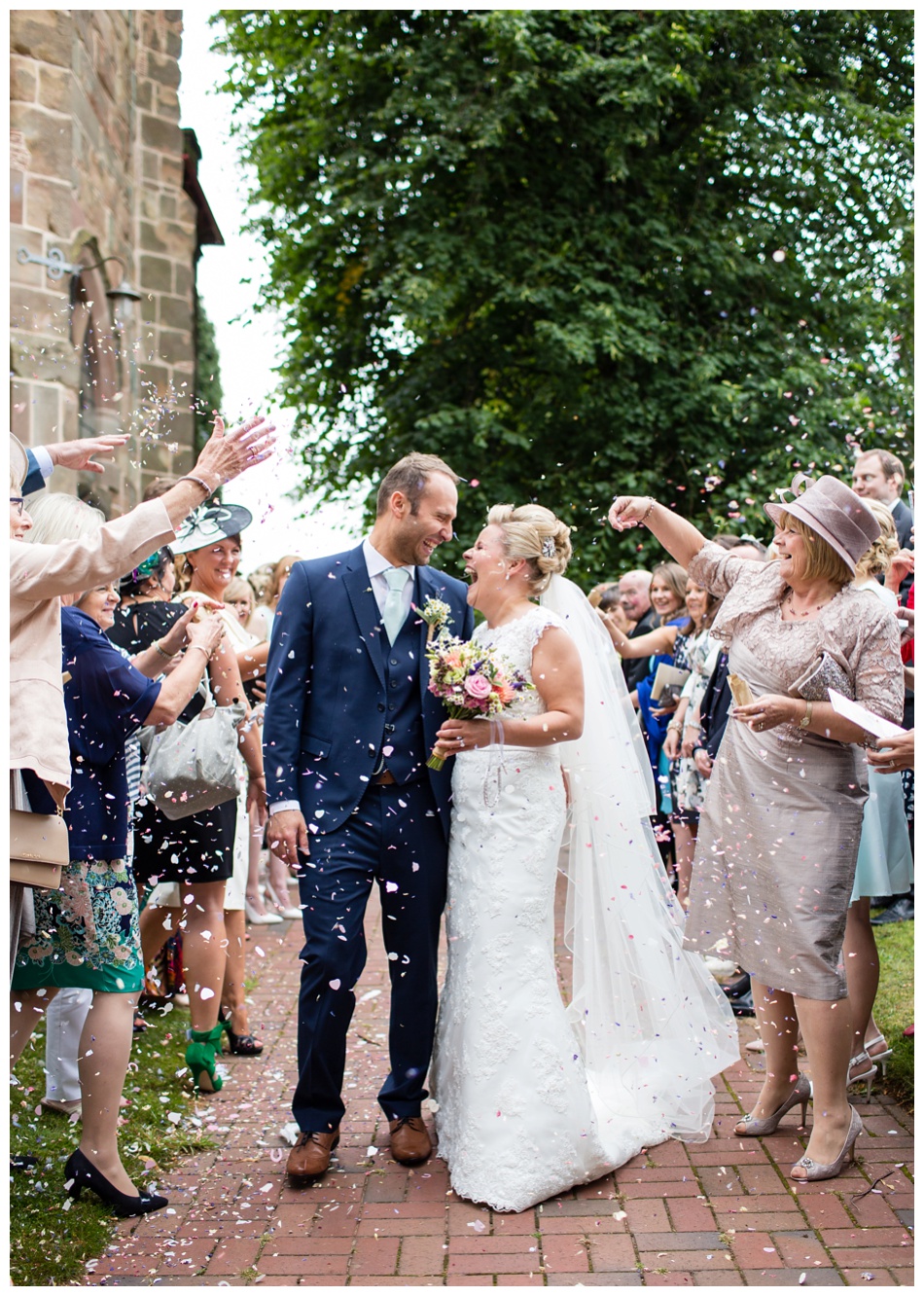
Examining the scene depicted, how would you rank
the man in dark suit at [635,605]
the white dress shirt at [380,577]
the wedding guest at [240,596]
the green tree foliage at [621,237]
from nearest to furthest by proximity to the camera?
the white dress shirt at [380,577] < the wedding guest at [240,596] < the man in dark suit at [635,605] < the green tree foliage at [621,237]

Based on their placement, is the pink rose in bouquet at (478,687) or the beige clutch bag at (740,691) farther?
the beige clutch bag at (740,691)

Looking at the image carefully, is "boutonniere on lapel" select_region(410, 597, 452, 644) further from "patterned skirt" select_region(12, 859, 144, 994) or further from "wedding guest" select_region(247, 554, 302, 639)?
"wedding guest" select_region(247, 554, 302, 639)

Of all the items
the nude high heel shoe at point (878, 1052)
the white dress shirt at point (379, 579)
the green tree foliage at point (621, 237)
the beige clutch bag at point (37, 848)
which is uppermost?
the green tree foliage at point (621, 237)

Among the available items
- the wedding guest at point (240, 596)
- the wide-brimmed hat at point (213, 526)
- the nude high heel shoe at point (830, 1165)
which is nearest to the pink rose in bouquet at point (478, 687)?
the wide-brimmed hat at point (213, 526)

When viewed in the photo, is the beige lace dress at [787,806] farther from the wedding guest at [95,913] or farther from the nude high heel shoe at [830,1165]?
the wedding guest at [95,913]

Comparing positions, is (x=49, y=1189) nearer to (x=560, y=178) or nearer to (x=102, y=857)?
(x=102, y=857)

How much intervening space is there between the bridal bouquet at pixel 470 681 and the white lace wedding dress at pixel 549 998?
0.22 m

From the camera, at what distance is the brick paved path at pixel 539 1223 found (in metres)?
3.30

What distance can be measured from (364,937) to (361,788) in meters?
0.53

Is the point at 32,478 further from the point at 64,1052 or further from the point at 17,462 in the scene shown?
the point at 64,1052

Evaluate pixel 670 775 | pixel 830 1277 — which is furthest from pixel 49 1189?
pixel 670 775

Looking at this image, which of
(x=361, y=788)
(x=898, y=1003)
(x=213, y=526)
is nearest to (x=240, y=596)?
(x=213, y=526)

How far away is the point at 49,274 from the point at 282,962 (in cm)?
575

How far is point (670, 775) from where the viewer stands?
22.6ft
